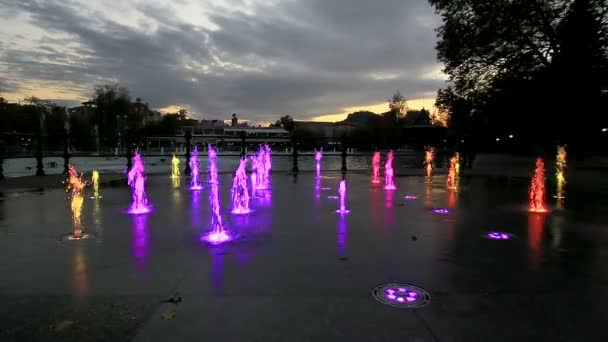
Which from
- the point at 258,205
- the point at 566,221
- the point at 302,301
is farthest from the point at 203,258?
the point at 566,221

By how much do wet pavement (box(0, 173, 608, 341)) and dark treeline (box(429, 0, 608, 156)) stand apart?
15849 mm

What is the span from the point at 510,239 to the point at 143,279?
4.84 m

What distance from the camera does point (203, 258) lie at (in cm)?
459

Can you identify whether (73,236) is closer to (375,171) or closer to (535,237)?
(535,237)

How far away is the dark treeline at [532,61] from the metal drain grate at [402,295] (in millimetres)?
20891

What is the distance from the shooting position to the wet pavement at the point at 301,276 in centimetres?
290

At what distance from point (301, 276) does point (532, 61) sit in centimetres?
2294

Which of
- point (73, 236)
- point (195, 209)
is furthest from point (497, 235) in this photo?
point (73, 236)

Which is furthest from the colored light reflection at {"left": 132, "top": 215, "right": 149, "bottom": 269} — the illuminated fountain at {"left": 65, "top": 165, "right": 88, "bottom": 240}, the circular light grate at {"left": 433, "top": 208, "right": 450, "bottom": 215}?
the circular light grate at {"left": 433, "top": 208, "right": 450, "bottom": 215}

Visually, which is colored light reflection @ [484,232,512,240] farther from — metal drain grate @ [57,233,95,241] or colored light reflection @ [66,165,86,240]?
colored light reflection @ [66,165,86,240]

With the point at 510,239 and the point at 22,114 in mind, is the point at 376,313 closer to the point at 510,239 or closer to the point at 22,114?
the point at 510,239

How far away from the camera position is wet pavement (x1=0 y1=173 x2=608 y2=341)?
2900 millimetres

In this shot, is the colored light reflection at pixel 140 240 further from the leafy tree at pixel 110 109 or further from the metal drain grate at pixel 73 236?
the leafy tree at pixel 110 109

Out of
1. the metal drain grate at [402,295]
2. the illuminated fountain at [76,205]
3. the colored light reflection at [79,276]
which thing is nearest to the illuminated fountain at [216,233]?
the colored light reflection at [79,276]
